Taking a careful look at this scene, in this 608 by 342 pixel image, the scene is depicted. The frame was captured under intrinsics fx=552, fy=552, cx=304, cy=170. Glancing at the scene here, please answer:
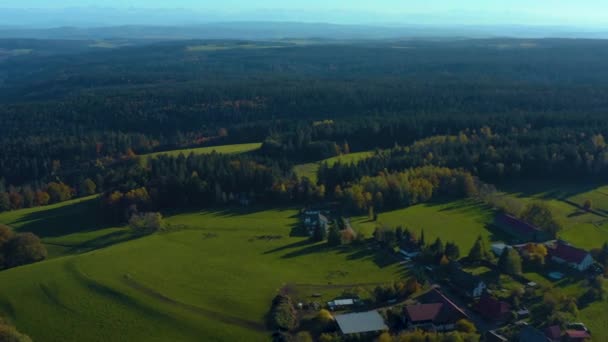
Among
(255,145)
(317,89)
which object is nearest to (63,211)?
(255,145)

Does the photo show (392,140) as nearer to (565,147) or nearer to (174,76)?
(565,147)

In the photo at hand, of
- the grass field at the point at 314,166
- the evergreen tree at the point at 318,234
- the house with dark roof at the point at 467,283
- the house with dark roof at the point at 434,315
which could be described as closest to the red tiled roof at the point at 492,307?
the house with dark roof at the point at 434,315

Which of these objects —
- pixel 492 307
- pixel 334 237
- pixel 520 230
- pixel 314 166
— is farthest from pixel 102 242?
pixel 520 230

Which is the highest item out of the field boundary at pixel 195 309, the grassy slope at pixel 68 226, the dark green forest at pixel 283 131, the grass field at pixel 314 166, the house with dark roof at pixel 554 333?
the dark green forest at pixel 283 131

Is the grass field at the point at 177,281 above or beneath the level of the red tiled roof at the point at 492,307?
beneath

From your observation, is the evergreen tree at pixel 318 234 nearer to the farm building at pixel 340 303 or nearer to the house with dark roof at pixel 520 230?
the farm building at pixel 340 303

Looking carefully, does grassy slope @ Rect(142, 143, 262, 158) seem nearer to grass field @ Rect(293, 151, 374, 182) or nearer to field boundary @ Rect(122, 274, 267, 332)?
grass field @ Rect(293, 151, 374, 182)

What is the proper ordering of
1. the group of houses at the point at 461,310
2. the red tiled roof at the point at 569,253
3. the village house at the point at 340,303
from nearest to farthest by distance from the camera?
the group of houses at the point at 461,310
the village house at the point at 340,303
the red tiled roof at the point at 569,253
